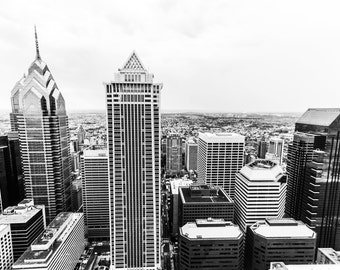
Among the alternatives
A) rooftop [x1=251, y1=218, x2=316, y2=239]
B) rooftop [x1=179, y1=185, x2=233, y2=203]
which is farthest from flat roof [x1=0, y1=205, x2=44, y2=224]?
rooftop [x1=251, y1=218, x2=316, y2=239]

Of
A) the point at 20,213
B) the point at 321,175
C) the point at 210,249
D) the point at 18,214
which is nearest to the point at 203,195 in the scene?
the point at 210,249

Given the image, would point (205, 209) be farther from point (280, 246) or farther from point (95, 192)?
point (95, 192)

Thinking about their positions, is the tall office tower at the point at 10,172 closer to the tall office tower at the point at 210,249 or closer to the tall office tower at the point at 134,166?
the tall office tower at the point at 134,166

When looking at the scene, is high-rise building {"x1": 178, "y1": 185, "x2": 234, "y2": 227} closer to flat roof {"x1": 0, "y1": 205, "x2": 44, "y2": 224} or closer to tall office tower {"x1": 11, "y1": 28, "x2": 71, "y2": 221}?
flat roof {"x1": 0, "y1": 205, "x2": 44, "y2": 224}

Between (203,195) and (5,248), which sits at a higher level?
(203,195)

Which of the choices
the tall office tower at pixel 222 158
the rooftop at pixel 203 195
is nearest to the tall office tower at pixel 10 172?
the rooftop at pixel 203 195

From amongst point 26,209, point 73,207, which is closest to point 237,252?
point 26,209
